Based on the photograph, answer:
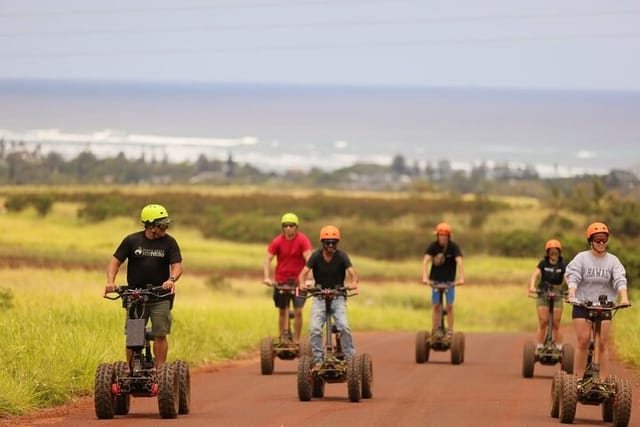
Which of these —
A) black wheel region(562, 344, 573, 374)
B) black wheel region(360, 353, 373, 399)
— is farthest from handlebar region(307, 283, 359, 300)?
black wheel region(562, 344, 573, 374)

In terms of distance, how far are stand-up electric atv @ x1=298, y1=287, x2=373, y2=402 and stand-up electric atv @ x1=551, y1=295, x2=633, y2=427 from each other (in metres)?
2.63

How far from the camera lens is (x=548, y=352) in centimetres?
2356

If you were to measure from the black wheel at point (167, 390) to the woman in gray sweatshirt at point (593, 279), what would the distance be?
14.7ft

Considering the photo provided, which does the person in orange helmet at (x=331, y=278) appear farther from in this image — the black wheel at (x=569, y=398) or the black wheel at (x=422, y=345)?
the black wheel at (x=422, y=345)

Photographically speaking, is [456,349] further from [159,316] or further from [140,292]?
[140,292]

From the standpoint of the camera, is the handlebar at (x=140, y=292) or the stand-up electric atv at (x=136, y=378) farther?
the handlebar at (x=140, y=292)

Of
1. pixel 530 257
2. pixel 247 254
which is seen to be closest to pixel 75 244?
pixel 247 254

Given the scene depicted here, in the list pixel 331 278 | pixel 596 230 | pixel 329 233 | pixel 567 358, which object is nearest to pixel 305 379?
pixel 331 278

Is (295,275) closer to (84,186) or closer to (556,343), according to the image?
(556,343)

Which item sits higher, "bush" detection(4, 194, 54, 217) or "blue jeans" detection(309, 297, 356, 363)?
"bush" detection(4, 194, 54, 217)

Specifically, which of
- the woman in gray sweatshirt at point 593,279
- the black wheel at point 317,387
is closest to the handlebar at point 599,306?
the woman in gray sweatshirt at point 593,279

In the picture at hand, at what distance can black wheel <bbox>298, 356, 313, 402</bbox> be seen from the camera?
18391 mm

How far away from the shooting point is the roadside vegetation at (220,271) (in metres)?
19.8

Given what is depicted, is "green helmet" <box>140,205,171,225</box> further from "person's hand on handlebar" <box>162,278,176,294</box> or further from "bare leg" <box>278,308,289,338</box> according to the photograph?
"bare leg" <box>278,308,289,338</box>
